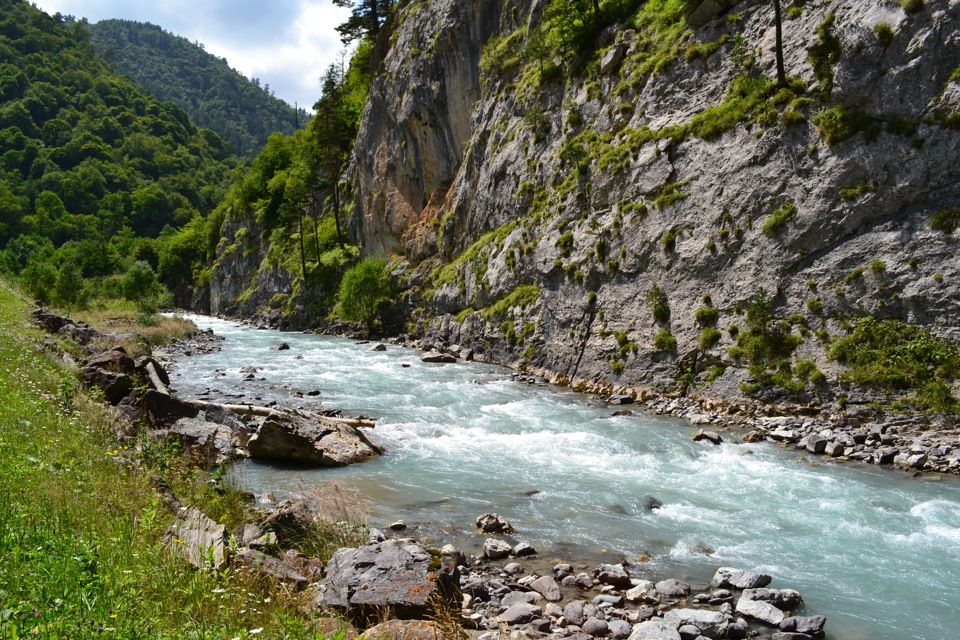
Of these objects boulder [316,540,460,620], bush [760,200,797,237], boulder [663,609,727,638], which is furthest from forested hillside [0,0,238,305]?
boulder [663,609,727,638]

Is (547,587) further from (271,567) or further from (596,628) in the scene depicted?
(271,567)

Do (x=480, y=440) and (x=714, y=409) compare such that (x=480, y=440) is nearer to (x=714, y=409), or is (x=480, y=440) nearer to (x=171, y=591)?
(x=714, y=409)

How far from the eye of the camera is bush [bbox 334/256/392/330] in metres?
50.5

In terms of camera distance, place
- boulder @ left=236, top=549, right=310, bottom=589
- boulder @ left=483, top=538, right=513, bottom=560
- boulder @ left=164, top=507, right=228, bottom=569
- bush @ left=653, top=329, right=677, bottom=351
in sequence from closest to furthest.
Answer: boulder @ left=164, top=507, right=228, bottom=569, boulder @ left=236, top=549, right=310, bottom=589, boulder @ left=483, top=538, right=513, bottom=560, bush @ left=653, top=329, right=677, bottom=351

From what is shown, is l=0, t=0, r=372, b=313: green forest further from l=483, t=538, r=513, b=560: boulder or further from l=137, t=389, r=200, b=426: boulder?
l=483, t=538, r=513, b=560: boulder

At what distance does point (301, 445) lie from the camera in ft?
50.4

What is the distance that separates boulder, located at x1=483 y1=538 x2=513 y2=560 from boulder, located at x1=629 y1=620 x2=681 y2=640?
301 centimetres

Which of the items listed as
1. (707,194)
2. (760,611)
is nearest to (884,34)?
(707,194)

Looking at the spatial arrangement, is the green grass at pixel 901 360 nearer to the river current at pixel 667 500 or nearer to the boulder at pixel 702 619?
the river current at pixel 667 500

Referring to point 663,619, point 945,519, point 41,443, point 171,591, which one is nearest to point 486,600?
point 663,619

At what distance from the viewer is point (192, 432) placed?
44.7 ft

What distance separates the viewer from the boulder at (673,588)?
28.8ft

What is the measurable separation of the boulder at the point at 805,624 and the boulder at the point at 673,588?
1.32 m

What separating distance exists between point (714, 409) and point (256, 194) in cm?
8546
